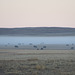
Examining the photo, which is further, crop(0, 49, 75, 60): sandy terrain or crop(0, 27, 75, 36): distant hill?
crop(0, 27, 75, 36): distant hill

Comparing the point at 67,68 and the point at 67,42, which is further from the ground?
the point at 67,68

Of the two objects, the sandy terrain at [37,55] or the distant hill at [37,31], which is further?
the distant hill at [37,31]

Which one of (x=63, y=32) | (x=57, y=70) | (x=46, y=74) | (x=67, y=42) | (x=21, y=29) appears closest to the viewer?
(x=46, y=74)

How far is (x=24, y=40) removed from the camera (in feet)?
407

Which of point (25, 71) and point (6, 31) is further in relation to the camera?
point (6, 31)

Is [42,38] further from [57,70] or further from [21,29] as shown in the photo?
[57,70]

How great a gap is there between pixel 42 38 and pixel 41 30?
1204 cm

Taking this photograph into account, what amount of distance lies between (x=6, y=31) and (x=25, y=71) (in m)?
108

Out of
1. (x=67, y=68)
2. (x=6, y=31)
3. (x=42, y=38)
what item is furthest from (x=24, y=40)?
(x=67, y=68)

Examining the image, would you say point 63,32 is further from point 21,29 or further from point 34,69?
point 34,69

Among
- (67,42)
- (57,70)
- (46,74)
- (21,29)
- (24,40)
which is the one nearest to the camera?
(46,74)

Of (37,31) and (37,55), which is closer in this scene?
(37,55)

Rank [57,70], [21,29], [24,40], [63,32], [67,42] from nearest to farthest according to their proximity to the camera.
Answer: [57,70]
[67,42]
[24,40]
[63,32]
[21,29]

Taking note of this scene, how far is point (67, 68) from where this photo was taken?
33219 mm
